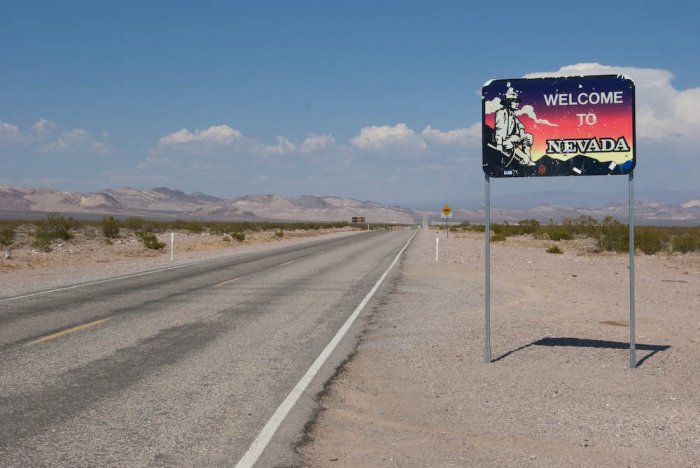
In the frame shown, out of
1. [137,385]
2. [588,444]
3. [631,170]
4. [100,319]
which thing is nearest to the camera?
[588,444]

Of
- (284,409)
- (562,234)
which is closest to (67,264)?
(284,409)

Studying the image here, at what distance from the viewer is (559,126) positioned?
8258mm

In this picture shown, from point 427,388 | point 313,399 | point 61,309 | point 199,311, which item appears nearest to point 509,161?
point 427,388

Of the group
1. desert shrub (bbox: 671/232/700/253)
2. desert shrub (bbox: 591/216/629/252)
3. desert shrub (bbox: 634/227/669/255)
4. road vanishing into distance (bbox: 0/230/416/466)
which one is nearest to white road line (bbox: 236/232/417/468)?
road vanishing into distance (bbox: 0/230/416/466)

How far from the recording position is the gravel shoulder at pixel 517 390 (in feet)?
17.4

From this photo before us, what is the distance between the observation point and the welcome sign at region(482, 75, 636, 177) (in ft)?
26.4

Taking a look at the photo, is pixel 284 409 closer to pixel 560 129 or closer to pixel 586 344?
pixel 560 129

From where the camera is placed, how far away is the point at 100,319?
39.1 ft

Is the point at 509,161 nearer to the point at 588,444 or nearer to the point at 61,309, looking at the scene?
the point at 588,444

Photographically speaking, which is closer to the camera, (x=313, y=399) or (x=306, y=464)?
(x=306, y=464)

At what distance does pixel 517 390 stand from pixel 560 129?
333cm

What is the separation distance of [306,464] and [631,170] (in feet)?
18.0

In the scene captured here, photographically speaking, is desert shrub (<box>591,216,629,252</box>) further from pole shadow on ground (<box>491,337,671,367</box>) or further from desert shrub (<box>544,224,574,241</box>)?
pole shadow on ground (<box>491,337,671,367</box>)

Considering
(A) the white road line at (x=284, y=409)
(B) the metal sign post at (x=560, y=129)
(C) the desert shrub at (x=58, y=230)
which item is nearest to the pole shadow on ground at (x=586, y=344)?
(B) the metal sign post at (x=560, y=129)
